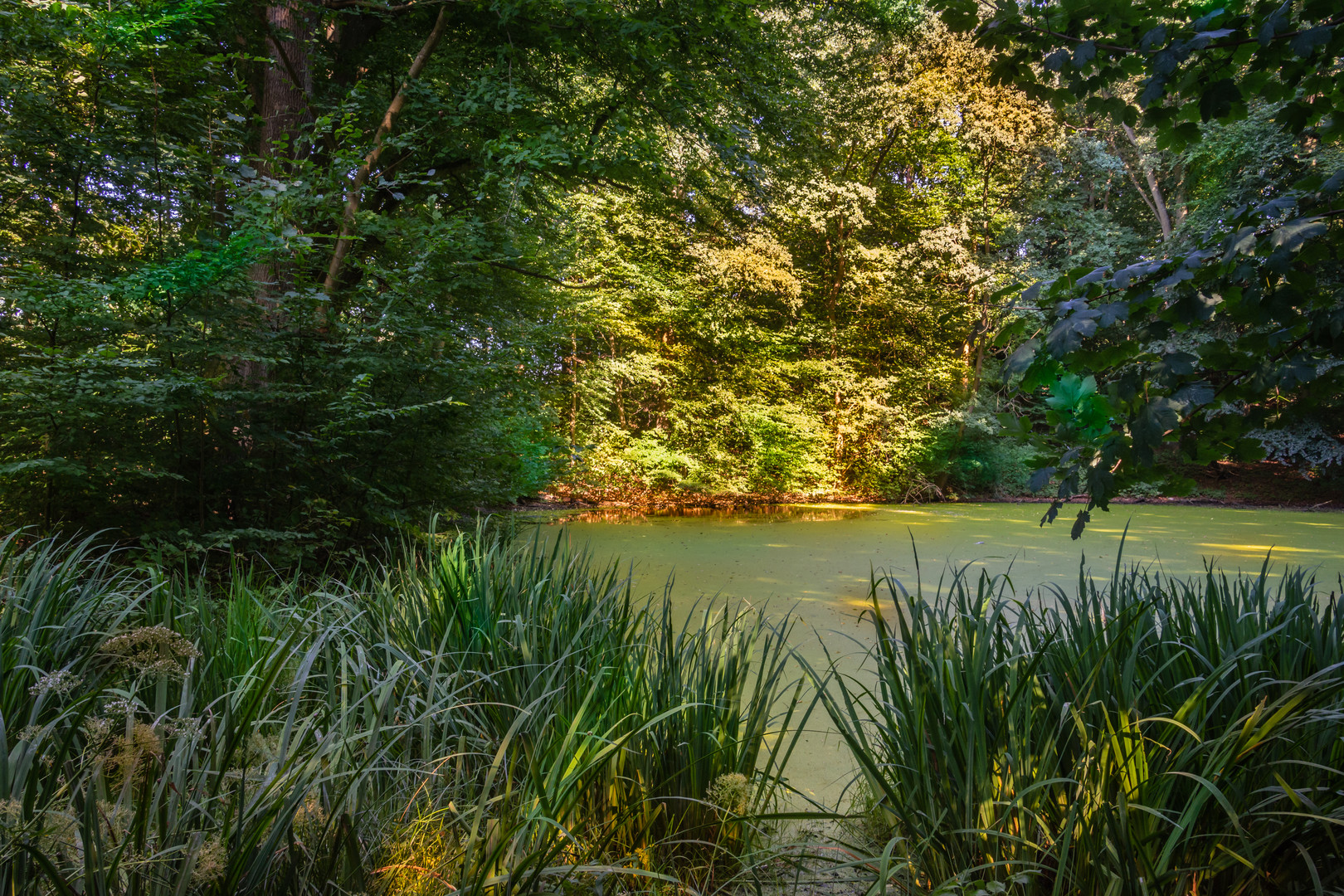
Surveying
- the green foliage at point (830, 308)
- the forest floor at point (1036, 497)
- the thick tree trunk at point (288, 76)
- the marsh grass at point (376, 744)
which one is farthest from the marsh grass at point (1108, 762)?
the green foliage at point (830, 308)

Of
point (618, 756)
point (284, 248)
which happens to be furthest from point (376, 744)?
point (284, 248)

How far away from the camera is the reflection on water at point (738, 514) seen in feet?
24.5

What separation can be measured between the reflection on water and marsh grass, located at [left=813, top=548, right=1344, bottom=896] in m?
5.69

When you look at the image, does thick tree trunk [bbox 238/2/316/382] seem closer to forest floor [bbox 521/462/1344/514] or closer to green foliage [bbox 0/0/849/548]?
green foliage [bbox 0/0/849/548]

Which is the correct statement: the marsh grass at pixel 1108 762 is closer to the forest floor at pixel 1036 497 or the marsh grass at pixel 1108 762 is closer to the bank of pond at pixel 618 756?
the bank of pond at pixel 618 756

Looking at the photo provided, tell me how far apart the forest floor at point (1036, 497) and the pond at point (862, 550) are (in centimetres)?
66

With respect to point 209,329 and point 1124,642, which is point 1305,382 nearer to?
point 1124,642

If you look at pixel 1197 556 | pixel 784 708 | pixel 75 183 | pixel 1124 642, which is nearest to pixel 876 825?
pixel 1124 642

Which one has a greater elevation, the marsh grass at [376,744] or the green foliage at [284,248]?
the green foliage at [284,248]

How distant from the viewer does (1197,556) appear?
4.99 metres

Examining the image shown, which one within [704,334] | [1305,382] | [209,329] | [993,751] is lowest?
[993,751]

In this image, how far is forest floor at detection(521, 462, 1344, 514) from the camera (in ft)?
29.7

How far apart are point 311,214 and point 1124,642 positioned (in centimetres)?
380

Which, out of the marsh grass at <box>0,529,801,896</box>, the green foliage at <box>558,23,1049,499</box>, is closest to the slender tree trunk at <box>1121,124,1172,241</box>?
the green foliage at <box>558,23,1049,499</box>
